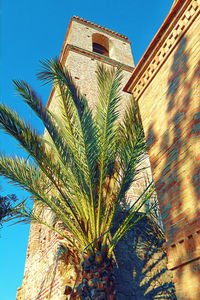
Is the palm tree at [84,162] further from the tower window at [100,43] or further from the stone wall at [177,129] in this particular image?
the tower window at [100,43]

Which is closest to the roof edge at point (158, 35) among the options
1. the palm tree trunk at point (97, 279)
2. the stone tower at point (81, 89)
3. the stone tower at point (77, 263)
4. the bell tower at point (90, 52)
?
the stone tower at point (81, 89)

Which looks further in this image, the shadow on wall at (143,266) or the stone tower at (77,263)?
the shadow on wall at (143,266)

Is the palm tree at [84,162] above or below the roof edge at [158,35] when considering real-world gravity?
below

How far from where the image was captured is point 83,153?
4.44 metres

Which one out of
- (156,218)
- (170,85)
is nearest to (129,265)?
(156,218)

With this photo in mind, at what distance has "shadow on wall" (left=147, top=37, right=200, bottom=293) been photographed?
264cm

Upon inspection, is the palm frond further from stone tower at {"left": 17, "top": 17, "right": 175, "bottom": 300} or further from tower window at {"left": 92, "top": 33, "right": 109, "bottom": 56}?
tower window at {"left": 92, "top": 33, "right": 109, "bottom": 56}

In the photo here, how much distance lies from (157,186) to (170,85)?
136 cm

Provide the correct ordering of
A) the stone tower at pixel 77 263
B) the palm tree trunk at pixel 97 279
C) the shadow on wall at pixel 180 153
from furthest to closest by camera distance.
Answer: the stone tower at pixel 77 263 < the palm tree trunk at pixel 97 279 < the shadow on wall at pixel 180 153

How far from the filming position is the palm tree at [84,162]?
4.21m

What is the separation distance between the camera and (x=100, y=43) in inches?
508

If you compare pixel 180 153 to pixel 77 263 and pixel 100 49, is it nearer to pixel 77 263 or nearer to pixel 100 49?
pixel 77 263

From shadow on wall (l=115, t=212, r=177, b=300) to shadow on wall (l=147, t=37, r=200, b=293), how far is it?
3019 millimetres

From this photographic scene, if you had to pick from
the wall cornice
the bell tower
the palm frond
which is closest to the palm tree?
the palm frond
